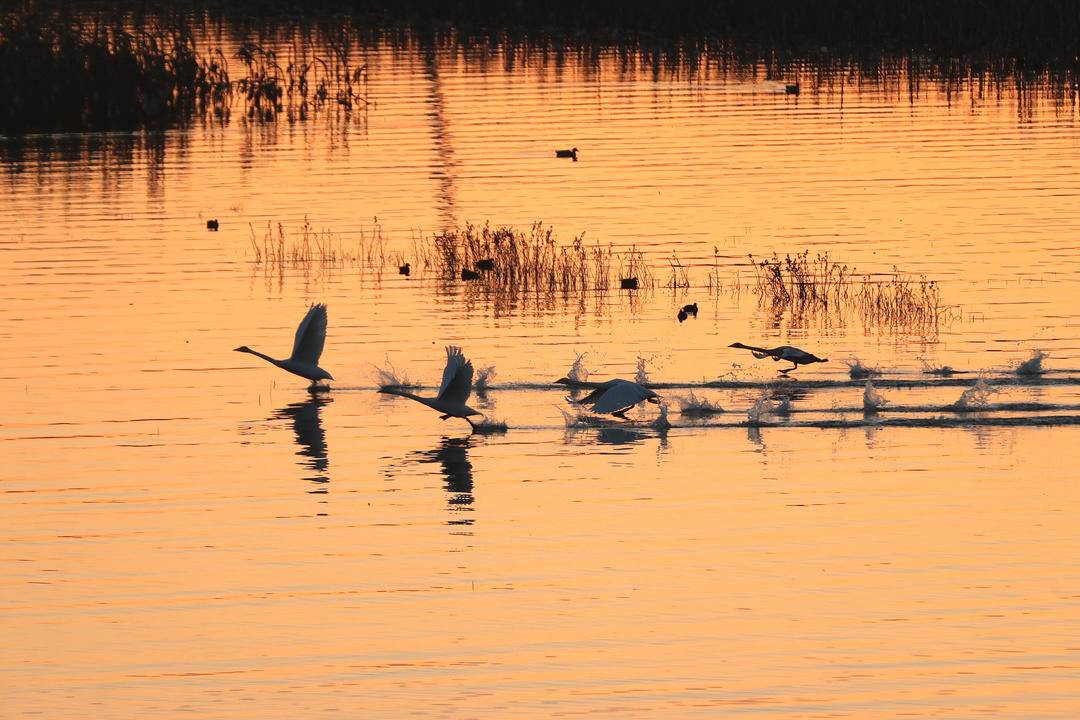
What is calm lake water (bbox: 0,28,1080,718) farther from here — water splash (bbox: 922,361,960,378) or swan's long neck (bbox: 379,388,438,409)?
swan's long neck (bbox: 379,388,438,409)

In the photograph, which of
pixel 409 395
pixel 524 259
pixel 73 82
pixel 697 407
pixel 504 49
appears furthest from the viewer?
pixel 504 49

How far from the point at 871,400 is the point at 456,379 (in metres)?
2.79

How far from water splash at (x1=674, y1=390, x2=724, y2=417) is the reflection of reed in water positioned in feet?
4.94

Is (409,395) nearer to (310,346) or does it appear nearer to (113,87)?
(310,346)

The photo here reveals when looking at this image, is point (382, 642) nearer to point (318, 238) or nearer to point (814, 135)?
point (318, 238)

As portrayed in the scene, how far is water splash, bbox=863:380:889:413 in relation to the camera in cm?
1476

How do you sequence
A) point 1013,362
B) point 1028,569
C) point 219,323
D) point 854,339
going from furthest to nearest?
point 219,323 < point 854,339 < point 1013,362 < point 1028,569

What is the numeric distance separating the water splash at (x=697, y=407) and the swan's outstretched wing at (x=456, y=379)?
1.56 metres

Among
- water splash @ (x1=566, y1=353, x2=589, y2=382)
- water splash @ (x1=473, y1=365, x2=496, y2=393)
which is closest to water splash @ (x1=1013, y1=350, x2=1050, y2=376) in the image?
water splash @ (x1=566, y1=353, x2=589, y2=382)

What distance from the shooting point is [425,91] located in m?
39.8

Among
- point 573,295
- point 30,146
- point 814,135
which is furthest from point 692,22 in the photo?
point 573,295

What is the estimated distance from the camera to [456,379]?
14.1 m

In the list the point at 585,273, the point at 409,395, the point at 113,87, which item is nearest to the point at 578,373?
the point at 409,395

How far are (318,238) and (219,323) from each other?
4.91 m
